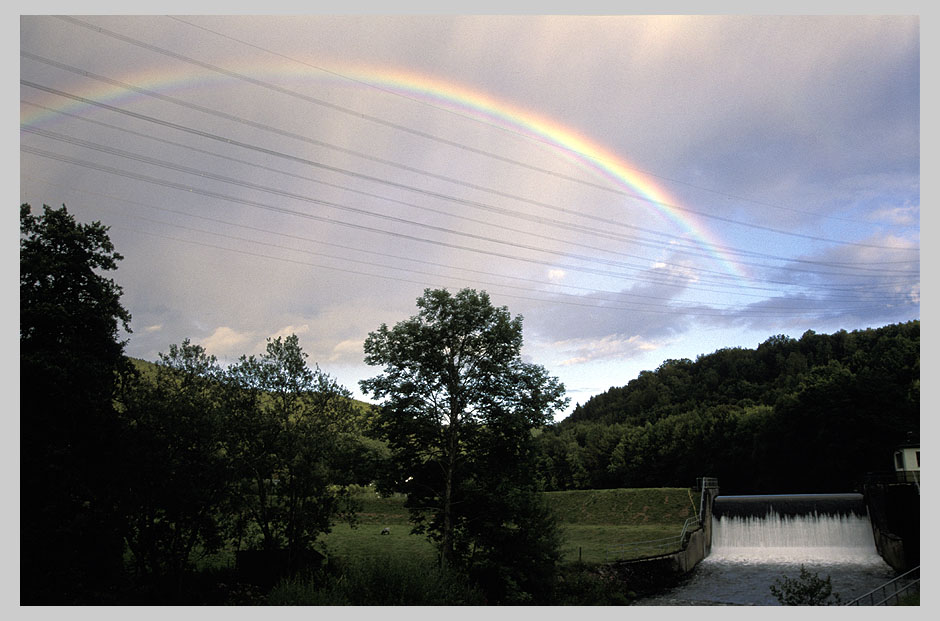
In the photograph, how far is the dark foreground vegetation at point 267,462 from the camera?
843 inches

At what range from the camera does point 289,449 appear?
2561 centimetres

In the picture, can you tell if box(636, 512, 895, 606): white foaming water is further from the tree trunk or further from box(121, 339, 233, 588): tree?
box(121, 339, 233, 588): tree

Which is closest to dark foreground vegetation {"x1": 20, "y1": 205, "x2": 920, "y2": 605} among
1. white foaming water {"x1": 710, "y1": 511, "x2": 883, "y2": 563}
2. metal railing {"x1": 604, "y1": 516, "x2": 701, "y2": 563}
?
metal railing {"x1": 604, "y1": 516, "x2": 701, "y2": 563}

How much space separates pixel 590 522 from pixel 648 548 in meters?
15.6

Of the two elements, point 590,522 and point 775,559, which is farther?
point 590,522

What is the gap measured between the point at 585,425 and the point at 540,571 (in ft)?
347

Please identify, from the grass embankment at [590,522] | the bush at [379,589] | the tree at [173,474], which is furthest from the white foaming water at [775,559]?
the tree at [173,474]

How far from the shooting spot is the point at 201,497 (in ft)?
76.2

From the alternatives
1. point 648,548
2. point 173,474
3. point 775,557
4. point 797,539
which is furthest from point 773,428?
point 173,474

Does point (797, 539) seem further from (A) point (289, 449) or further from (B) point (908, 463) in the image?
(A) point (289, 449)

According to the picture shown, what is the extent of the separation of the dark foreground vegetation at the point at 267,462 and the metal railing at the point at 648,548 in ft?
16.3

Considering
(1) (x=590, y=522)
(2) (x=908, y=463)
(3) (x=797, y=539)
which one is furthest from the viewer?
(1) (x=590, y=522)

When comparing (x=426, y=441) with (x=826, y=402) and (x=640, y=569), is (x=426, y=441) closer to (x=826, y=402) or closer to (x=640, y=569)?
(x=640, y=569)

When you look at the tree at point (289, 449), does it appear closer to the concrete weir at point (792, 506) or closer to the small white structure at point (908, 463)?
the concrete weir at point (792, 506)
